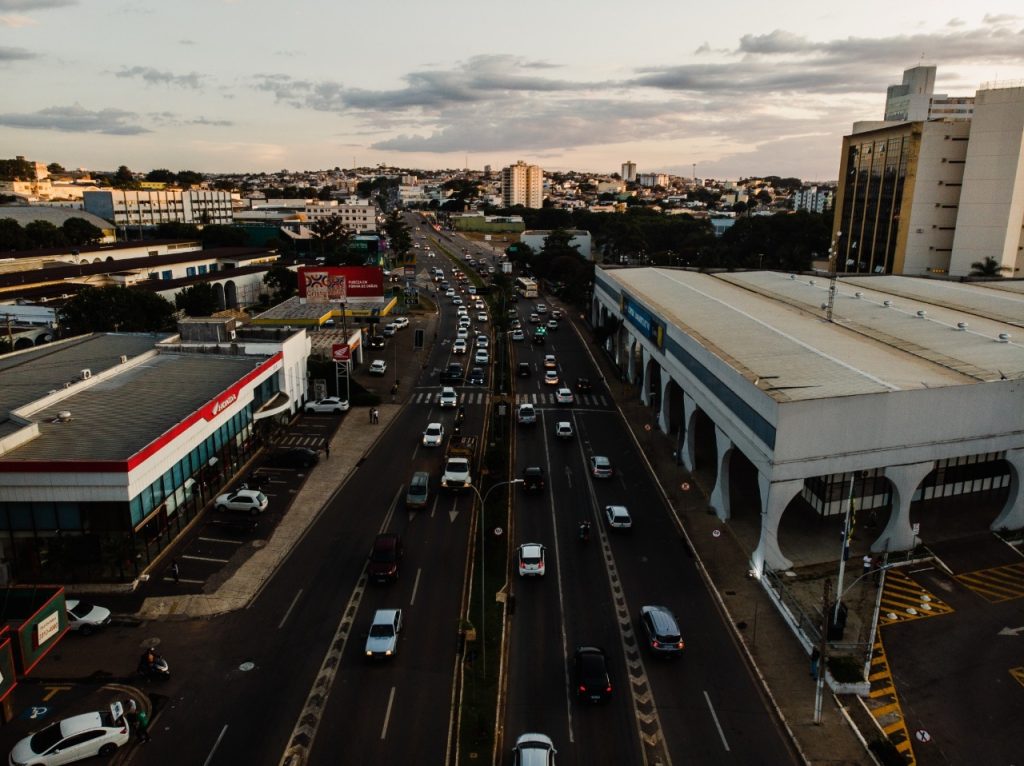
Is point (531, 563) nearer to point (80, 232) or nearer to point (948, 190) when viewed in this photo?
point (948, 190)

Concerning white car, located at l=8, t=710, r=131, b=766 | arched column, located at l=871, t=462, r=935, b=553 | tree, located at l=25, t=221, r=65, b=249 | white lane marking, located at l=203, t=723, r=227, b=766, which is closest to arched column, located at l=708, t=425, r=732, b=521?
arched column, located at l=871, t=462, r=935, b=553

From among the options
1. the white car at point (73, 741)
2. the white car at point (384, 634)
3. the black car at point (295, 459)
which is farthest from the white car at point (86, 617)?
the black car at point (295, 459)

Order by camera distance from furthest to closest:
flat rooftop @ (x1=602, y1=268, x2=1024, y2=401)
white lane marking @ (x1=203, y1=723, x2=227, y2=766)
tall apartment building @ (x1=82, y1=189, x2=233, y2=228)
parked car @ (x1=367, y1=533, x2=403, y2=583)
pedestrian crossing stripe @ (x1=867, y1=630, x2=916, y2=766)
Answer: tall apartment building @ (x1=82, y1=189, x2=233, y2=228)
flat rooftop @ (x1=602, y1=268, x2=1024, y2=401)
parked car @ (x1=367, y1=533, x2=403, y2=583)
pedestrian crossing stripe @ (x1=867, y1=630, x2=916, y2=766)
white lane marking @ (x1=203, y1=723, x2=227, y2=766)

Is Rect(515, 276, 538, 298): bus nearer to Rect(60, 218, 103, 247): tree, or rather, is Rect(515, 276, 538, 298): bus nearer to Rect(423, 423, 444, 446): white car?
Rect(423, 423, 444, 446): white car

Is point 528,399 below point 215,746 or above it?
above

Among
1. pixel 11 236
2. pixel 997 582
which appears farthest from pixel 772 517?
pixel 11 236
